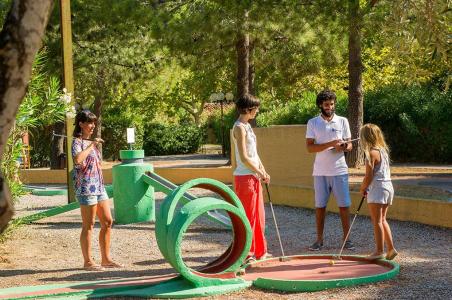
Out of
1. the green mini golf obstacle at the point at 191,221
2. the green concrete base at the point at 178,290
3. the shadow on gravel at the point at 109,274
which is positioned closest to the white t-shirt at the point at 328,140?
the green mini golf obstacle at the point at 191,221

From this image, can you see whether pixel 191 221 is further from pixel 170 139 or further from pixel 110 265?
pixel 170 139

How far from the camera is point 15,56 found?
346 centimetres

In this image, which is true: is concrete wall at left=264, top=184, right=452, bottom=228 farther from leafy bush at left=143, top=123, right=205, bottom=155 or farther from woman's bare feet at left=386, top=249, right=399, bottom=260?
leafy bush at left=143, top=123, right=205, bottom=155

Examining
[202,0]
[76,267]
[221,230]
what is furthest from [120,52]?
[76,267]

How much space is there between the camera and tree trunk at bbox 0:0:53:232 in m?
3.41

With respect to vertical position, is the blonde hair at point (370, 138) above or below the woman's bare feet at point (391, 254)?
above

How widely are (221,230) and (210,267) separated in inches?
146

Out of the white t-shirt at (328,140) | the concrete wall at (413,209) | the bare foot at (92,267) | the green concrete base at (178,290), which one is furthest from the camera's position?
the concrete wall at (413,209)

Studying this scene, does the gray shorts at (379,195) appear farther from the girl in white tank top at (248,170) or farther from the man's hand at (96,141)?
the man's hand at (96,141)

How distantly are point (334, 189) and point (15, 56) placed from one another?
18.0 feet

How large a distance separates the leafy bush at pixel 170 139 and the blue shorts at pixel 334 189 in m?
31.9

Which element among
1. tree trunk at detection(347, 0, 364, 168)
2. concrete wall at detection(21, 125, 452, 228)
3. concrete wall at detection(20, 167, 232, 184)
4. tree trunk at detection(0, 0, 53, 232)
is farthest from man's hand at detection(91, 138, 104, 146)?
tree trunk at detection(347, 0, 364, 168)

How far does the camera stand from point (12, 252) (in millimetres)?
9445

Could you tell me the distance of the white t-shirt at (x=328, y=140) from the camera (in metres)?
8.48
